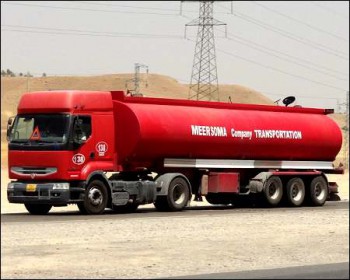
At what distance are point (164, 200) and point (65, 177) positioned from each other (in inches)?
140

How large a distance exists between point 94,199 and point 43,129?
7.75ft

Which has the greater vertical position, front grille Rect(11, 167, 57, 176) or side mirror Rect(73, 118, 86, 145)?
side mirror Rect(73, 118, 86, 145)

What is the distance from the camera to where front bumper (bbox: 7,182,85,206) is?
86.6ft

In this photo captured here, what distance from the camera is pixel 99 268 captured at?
47.6ft

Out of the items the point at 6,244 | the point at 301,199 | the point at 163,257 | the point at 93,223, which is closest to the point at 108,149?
the point at 93,223

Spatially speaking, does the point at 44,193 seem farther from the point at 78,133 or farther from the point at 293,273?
the point at 293,273

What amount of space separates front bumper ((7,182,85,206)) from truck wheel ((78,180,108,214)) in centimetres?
21

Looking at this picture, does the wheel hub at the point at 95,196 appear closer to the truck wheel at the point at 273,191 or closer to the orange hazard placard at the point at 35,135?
the orange hazard placard at the point at 35,135

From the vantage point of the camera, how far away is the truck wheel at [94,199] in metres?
26.9

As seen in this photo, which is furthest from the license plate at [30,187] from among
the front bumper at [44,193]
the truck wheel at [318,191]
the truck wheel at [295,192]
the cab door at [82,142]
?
the truck wheel at [318,191]

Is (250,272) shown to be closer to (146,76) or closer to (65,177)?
(65,177)

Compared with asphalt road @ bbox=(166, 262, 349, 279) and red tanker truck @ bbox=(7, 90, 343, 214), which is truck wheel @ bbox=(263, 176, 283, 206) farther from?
asphalt road @ bbox=(166, 262, 349, 279)

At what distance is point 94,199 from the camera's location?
2705 cm

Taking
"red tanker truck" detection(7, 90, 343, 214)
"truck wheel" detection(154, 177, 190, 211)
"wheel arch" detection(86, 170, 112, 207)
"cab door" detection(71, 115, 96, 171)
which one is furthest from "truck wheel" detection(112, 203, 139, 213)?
"cab door" detection(71, 115, 96, 171)
